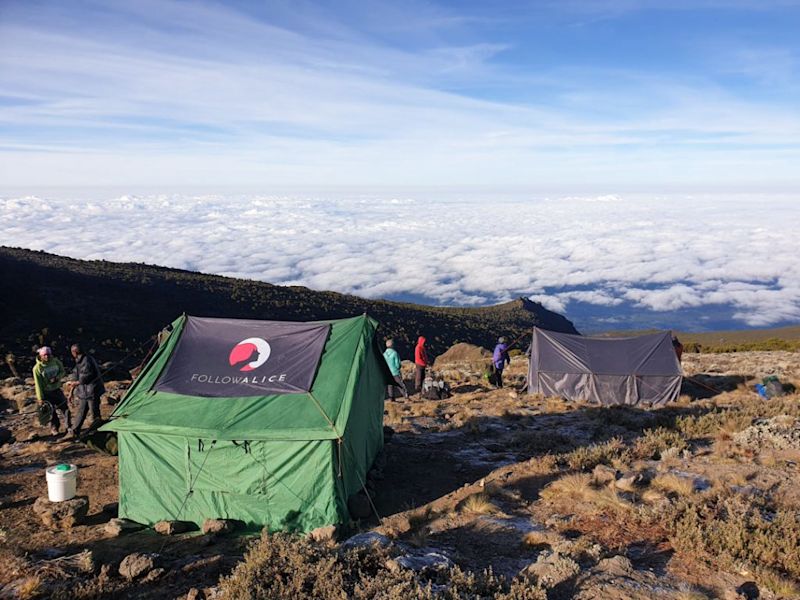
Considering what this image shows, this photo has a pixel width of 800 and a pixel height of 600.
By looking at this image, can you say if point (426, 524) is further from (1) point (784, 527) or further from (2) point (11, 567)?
(2) point (11, 567)

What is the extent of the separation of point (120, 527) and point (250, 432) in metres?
2.55

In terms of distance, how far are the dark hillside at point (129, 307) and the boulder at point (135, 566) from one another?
84.2ft

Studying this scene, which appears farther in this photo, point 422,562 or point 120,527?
point 120,527

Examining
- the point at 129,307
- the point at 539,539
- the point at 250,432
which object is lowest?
the point at 129,307

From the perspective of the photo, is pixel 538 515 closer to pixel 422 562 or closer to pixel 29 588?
pixel 422 562

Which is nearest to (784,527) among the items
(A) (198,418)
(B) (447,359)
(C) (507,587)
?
(C) (507,587)

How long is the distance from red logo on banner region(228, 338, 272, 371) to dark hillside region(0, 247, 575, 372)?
2354cm

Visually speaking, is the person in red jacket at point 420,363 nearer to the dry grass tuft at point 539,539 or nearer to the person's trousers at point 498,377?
the person's trousers at point 498,377

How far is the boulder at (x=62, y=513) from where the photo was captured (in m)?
8.69

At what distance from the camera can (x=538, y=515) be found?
867 cm

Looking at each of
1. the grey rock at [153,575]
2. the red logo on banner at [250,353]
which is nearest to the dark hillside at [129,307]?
the red logo on banner at [250,353]

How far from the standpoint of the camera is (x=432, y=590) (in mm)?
5910

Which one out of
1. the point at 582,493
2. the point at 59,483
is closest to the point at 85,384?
the point at 59,483

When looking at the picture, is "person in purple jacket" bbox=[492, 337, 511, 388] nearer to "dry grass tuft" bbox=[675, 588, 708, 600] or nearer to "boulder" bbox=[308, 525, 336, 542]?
"boulder" bbox=[308, 525, 336, 542]
